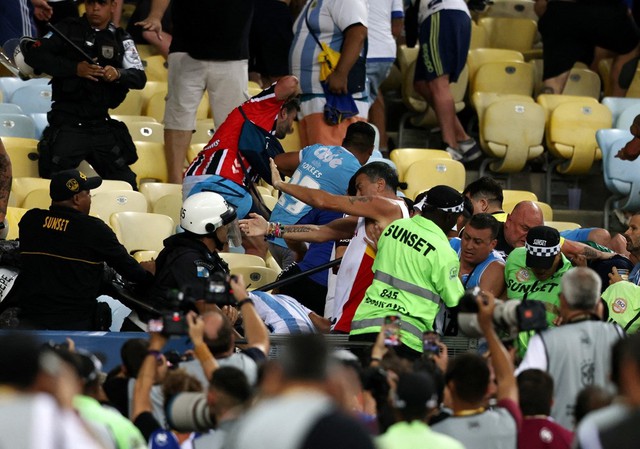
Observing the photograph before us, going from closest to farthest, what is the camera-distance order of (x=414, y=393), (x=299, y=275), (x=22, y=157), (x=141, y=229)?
(x=414, y=393) → (x=299, y=275) → (x=141, y=229) → (x=22, y=157)

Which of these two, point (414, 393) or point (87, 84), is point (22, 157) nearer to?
point (87, 84)

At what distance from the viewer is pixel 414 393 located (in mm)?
5852

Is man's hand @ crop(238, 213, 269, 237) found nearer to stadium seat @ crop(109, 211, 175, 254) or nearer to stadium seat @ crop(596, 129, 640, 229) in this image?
stadium seat @ crop(109, 211, 175, 254)

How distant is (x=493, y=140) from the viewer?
13.7m

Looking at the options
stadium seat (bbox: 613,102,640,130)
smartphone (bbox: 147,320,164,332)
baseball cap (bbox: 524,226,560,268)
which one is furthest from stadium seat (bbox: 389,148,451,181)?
smartphone (bbox: 147,320,164,332)

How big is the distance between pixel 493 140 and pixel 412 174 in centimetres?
143

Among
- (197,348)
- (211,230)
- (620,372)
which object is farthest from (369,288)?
(620,372)

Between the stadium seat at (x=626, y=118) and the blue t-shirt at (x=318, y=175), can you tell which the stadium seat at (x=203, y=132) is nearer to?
the blue t-shirt at (x=318, y=175)

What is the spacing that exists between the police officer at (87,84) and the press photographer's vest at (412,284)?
3591mm

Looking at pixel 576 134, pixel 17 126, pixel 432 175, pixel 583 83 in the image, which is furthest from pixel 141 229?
pixel 583 83

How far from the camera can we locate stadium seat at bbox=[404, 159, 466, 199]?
12.5 meters

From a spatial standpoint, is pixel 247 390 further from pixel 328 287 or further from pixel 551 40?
pixel 551 40

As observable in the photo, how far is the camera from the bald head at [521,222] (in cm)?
1003

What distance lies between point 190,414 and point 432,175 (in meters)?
6.46
